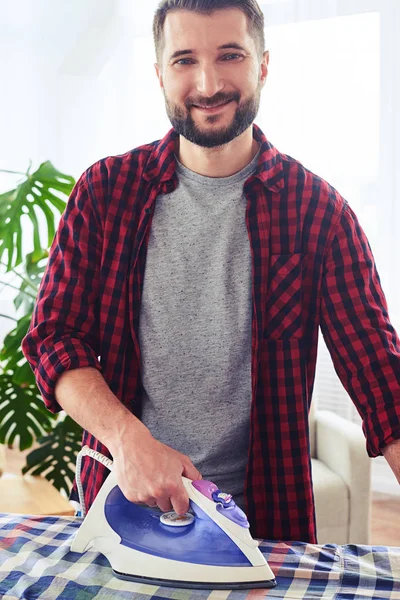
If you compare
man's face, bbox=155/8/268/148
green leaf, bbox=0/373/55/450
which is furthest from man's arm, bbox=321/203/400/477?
green leaf, bbox=0/373/55/450

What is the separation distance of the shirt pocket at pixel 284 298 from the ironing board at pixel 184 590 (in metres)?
0.36

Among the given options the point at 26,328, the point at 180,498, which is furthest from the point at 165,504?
the point at 26,328

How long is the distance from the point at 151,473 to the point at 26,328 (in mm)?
1530

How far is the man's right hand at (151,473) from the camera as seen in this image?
1.03m

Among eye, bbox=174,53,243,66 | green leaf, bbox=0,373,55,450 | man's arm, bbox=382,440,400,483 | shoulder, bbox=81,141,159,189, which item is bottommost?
green leaf, bbox=0,373,55,450

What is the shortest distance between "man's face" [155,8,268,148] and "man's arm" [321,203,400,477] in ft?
0.86

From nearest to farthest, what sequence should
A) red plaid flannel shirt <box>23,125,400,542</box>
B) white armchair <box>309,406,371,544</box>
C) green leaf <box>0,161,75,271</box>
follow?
red plaid flannel shirt <box>23,125,400,542</box>, green leaf <box>0,161,75,271</box>, white armchair <box>309,406,371,544</box>

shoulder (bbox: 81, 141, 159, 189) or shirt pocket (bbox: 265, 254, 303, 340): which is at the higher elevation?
shoulder (bbox: 81, 141, 159, 189)

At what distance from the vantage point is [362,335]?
1268mm

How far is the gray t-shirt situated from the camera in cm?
129

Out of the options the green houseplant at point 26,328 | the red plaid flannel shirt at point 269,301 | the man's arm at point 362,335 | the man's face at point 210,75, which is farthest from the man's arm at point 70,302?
the green houseplant at point 26,328

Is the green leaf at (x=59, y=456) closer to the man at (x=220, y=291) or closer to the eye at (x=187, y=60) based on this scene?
the man at (x=220, y=291)

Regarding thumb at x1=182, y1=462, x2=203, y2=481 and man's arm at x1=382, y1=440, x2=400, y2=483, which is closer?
thumb at x1=182, y1=462, x2=203, y2=481

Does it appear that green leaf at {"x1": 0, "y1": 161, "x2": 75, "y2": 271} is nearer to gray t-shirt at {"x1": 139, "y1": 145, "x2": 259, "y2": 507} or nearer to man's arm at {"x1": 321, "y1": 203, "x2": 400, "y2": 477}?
gray t-shirt at {"x1": 139, "y1": 145, "x2": 259, "y2": 507}
